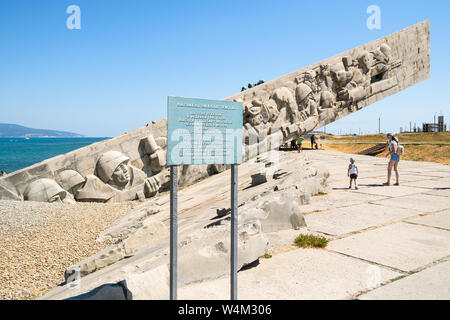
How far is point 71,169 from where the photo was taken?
29.6 ft

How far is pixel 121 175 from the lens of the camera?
921 centimetres

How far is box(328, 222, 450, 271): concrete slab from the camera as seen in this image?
3.21m

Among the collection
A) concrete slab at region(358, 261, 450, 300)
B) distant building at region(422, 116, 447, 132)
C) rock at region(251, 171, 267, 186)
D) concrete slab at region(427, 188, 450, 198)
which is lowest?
concrete slab at region(358, 261, 450, 300)

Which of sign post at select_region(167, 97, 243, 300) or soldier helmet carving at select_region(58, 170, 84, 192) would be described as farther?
soldier helmet carving at select_region(58, 170, 84, 192)

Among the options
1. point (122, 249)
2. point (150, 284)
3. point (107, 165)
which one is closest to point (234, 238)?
point (150, 284)

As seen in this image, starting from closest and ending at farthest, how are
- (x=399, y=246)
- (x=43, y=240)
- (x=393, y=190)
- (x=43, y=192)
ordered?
(x=399, y=246)
(x=43, y=240)
(x=393, y=190)
(x=43, y=192)

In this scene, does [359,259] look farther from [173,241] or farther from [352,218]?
[173,241]

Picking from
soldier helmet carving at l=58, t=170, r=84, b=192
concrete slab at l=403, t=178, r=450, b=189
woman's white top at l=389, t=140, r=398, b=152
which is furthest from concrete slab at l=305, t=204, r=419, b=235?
soldier helmet carving at l=58, t=170, r=84, b=192

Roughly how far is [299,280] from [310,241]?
89cm

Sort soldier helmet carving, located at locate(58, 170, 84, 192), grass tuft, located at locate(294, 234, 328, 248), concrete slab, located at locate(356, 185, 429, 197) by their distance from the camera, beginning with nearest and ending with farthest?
grass tuft, located at locate(294, 234, 328, 248) → concrete slab, located at locate(356, 185, 429, 197) → soldier helmet carving, located at locate(58, 170, 84, 192)

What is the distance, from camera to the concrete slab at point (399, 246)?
3209mm

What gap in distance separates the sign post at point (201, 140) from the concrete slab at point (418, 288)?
3.77 ft

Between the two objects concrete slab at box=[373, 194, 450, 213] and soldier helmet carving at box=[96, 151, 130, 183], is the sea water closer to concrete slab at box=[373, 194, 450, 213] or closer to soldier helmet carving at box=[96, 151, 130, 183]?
soldier helmet carving at box=[96, 151, 130, 183]

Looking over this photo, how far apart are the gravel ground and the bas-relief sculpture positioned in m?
0.90
